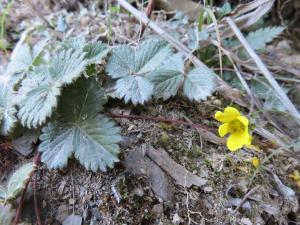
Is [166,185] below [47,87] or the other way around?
below

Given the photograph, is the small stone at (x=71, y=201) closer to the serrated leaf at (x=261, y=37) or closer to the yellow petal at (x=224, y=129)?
the yellow petal at (x=224, y=129)

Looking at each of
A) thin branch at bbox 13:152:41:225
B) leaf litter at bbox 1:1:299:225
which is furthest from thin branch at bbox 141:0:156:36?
thin branch at bbox 13:152:41:225

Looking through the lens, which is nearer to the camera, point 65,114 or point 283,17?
point 65,114

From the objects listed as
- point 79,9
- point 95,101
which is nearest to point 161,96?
point 95,101

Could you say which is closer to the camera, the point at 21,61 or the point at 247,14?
the point at 21,61

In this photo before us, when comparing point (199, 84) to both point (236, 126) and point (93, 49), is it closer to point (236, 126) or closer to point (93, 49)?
point (236, 126)

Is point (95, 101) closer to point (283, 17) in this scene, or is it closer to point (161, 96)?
point (161, 96)

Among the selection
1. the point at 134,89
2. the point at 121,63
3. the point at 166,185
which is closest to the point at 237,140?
the point at 166,185
